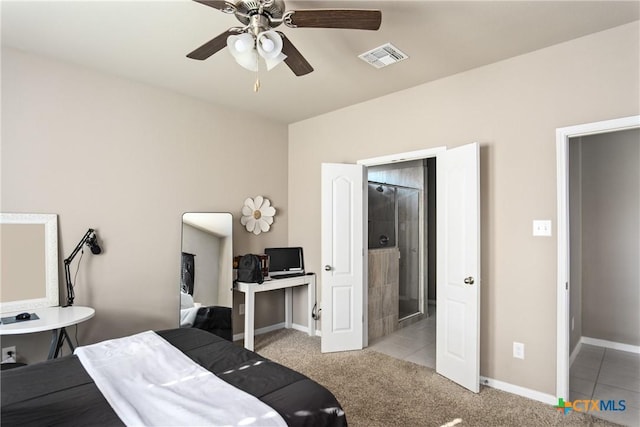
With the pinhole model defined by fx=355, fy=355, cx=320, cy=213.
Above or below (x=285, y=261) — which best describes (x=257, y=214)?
above

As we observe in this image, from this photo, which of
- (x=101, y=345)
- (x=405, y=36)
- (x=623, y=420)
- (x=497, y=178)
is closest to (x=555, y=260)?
(x=497, y=178)

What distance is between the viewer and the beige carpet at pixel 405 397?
247 cm

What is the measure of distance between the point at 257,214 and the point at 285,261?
0.69m

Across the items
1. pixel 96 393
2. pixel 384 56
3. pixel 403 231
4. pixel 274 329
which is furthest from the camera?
pixel 403 231

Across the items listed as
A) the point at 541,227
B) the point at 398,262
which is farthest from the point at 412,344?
the point at 541,227

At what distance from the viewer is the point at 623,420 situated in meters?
2.47

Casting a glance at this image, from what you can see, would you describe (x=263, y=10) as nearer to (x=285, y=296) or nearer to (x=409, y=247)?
(x=285, y=296)

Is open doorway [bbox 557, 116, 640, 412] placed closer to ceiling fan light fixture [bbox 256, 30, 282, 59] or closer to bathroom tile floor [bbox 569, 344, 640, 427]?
bathroom tile floor [bbox 569, 344, 640, 427]

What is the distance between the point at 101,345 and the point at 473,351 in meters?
2.70

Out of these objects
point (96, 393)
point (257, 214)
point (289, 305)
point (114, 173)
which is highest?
point (114, 173)

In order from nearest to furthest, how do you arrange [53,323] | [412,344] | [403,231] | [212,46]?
[212,46], [53,323], [412,344], [403,231]

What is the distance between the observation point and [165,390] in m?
1.54

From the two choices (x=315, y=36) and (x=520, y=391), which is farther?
(x=520, y=391)

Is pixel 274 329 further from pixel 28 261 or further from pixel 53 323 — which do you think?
pixel 28 261
